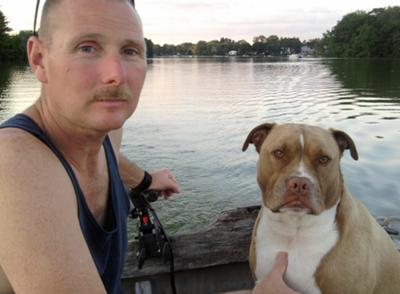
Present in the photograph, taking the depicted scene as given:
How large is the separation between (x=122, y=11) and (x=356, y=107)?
2260 cm

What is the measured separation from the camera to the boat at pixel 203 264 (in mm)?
3709

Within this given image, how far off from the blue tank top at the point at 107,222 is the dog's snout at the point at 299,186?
1132 mm

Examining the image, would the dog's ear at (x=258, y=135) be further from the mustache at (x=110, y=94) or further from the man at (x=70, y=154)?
the mustache at (x=110, y=94)

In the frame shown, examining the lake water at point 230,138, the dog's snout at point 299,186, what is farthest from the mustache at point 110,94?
the lake water at point 230,138

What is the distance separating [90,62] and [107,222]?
88 cm

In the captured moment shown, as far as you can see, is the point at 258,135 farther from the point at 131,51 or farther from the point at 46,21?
the point at 46,21

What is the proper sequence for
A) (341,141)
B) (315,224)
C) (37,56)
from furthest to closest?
(341,141) < (315,224) < (37,56)

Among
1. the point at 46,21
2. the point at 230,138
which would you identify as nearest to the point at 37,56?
the point at 46,21

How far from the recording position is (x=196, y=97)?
27.6 meters

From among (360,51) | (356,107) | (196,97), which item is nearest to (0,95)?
(196,97)

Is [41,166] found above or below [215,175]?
above

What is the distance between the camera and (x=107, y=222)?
235 cm

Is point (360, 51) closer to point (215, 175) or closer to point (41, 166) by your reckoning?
point (215, 175)

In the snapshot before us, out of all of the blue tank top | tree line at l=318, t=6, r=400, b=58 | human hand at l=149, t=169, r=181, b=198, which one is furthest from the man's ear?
tree line at l=318, t=6, r=400, b=58
